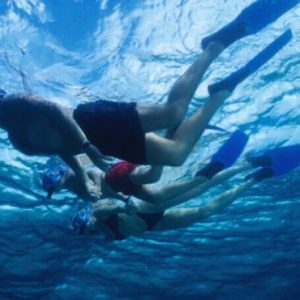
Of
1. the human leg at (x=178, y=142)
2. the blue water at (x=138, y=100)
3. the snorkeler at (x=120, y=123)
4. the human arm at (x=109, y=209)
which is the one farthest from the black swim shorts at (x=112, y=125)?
the blue water at (x=138, y=100)

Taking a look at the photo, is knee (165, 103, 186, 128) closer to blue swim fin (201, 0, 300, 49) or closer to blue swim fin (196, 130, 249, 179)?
blue swim fin (201, 0, 300, 49)

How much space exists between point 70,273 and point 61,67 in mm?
15236

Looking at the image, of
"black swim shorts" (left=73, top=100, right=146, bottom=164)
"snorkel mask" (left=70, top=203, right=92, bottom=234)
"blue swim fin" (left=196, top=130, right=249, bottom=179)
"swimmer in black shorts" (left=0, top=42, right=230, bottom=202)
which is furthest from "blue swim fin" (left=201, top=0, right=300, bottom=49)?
"snorkel mask" (left=70, top=203, right=92, bottom=234)

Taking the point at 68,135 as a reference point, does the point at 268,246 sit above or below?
above

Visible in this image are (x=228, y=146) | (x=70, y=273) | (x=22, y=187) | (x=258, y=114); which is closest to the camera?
(x=228, y=146)

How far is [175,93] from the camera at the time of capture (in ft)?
24.1

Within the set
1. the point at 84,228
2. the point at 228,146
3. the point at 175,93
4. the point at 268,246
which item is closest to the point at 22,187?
the point at 84,228

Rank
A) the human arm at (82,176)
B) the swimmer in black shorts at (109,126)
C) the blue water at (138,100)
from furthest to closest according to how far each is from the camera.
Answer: the blue water at (138,100) → the human arm at (82,176) → the swimmer in black shorts at (109,126)

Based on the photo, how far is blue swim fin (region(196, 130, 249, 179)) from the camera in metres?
9.81

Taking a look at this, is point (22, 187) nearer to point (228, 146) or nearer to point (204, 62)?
point (228, 146)

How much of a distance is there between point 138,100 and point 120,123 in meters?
3.87

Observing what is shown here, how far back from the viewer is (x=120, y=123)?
7305 mm

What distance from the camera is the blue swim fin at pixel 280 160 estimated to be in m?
10.6

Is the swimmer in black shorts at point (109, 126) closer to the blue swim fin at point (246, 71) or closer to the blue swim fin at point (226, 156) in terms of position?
the blue swim fin at point (246, 71)
